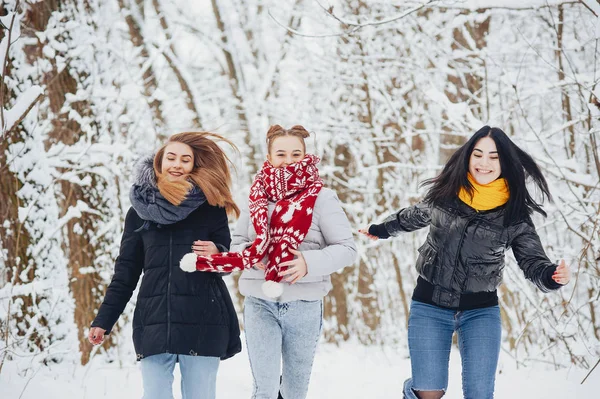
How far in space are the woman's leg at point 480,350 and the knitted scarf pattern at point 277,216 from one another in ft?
3.26

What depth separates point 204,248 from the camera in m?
3.15

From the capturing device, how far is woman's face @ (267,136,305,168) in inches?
132

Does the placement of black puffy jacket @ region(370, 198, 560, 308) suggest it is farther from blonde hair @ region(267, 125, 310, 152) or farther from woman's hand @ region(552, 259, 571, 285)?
blonde hair @ region(267, 125, 310, 152)

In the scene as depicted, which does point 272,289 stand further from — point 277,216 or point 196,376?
point 196,376

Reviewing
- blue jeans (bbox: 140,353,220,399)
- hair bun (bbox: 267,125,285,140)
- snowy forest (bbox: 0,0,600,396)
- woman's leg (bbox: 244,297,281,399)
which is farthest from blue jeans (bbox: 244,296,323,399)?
snowy forest (bbox: 0,0,600,396)

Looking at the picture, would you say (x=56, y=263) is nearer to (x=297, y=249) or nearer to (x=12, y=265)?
(x=12, y=265)

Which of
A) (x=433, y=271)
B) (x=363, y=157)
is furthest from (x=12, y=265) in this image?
(x=363, y=157)

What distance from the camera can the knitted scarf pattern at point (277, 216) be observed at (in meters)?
3.11

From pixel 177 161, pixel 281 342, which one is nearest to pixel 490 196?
pixel 281 342

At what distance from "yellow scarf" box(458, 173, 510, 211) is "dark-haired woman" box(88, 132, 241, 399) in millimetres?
1332

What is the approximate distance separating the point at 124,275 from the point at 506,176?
2.10m

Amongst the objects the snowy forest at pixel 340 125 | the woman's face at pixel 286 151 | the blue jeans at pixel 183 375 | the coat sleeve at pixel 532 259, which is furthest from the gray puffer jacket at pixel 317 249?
the snowy forest at pixel 340 125

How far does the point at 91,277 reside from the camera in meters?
6.52

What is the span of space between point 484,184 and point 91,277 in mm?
4655
